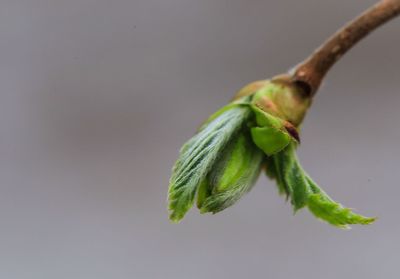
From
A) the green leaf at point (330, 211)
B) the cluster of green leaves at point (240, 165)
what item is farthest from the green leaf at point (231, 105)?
the green leaf at point (330, 211)

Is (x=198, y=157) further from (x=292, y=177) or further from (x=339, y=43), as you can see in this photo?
(x=339, y=43)

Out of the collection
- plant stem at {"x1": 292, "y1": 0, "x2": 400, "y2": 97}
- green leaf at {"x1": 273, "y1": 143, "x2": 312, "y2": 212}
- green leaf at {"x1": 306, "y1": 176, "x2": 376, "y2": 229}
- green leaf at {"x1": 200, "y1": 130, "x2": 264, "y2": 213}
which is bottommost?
green leaf at {"x1": 306, "y1": 176, "x2": 376, "y2": 229}

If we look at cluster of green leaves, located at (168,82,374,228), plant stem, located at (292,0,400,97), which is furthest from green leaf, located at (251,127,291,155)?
plant stem, located at (292,0,400,97)

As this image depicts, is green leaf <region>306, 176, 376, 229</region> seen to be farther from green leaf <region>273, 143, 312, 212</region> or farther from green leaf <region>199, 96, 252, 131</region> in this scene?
green leaf <region>199, 96, 252, 131</region>

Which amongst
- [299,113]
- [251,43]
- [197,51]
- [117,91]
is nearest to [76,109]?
[117,91]

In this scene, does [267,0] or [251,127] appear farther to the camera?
[267,0]

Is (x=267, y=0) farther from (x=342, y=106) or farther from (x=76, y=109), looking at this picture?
(x=76, y=109)
